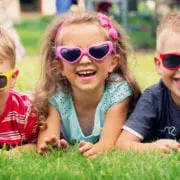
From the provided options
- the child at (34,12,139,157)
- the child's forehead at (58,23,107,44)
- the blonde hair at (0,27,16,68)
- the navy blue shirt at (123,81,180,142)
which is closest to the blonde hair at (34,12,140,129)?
the child at (34,12,139,157)

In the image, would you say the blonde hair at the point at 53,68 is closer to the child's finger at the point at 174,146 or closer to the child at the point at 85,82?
the child at the point at 85,82

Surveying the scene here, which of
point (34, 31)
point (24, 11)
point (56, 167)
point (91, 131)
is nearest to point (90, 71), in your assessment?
point (91, 131)

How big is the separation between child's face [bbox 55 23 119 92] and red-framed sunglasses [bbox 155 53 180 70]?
0.43 metres

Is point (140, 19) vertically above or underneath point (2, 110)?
underneath

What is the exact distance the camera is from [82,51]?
389 cm

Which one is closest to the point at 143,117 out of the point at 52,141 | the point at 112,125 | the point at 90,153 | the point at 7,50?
the point at 112,125

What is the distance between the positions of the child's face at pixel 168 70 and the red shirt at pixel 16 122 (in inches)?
35.5

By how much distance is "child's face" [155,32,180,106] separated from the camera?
3748 millimetres

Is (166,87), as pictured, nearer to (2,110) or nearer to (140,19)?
(2,110)

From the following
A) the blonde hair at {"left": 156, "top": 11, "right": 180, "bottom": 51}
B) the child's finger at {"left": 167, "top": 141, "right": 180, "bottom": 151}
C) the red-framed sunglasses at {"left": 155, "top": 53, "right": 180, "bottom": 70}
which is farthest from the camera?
the blonde hair at {"left": 156, "top": 11, "right": 180, "bottom": 51}

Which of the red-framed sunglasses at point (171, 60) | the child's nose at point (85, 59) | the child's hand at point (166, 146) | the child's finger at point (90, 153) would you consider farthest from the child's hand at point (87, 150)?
the red-framed sunglasses at point (171, 60)

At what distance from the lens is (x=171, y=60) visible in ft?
12.3

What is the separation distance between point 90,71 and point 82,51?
0.48ft

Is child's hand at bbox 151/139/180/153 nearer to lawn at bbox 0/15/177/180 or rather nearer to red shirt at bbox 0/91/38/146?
lawn at bbox 0/15/177/180
